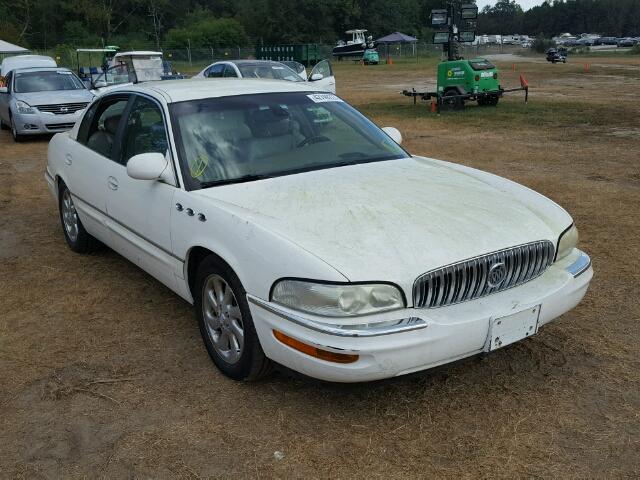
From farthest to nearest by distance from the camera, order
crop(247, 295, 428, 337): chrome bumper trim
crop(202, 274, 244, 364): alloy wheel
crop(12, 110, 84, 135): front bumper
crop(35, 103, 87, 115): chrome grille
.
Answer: crop(35, 103, 87, 115): chrome grille, crop(12, 110, 84, 135): front bumper, crop(202, 274, 244, 364): alloy wheel, crop(247, 295, 428, 337): chrome bumper trim

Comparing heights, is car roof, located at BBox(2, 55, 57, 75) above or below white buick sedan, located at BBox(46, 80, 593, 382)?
above

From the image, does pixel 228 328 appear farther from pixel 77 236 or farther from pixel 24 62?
pixel 24 62

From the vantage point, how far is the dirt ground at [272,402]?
9.18 ft

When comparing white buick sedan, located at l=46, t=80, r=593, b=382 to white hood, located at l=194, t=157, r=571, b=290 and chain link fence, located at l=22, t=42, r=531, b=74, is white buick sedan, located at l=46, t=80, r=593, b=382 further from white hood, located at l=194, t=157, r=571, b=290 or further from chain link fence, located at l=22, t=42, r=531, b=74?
chain link fence, located at l=22, t=42, r=531, b=74

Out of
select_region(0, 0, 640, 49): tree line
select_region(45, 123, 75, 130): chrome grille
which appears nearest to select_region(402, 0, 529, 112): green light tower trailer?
select_region(45, 123, 75, 130): chrome grille

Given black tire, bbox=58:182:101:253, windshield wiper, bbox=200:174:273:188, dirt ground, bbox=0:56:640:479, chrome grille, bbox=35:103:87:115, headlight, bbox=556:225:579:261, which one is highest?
windshield wiper, bbox=200:174:273:188

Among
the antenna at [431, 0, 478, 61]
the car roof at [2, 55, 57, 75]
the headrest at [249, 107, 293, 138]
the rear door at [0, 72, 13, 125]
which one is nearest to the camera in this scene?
the headrest at [249, 107, 293, 138]

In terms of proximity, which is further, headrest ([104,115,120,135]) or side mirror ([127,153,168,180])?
headrest ([104,115,120,135])

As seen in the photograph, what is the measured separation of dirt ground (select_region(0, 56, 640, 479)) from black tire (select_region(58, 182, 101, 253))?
0.19 m

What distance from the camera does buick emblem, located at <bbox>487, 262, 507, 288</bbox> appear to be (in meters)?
3.01

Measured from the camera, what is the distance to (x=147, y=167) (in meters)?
3.70

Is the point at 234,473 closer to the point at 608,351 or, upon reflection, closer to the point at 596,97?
the point at 608,351

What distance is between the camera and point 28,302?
4.71 meters

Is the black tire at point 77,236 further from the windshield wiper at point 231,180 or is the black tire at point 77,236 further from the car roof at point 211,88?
the windshield wiper at point 231,180
